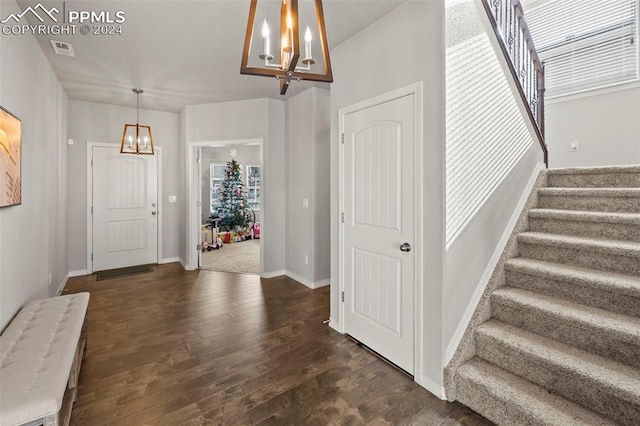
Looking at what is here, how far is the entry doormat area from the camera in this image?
4746 mm

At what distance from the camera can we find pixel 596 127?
3.91 m

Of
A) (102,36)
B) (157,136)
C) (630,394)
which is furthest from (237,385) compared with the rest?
(157,136)

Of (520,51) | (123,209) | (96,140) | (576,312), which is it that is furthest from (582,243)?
(96,140)

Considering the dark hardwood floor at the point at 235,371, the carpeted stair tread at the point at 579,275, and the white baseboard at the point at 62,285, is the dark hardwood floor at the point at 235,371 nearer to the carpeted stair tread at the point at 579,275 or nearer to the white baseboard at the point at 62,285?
the white baseboard at the point at 62,285

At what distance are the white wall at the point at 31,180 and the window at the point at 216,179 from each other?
4.29 meters

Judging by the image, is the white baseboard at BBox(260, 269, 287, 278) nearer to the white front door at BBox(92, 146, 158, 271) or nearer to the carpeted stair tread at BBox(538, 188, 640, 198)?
the white front door at BBox(92, 146, 158, 271)

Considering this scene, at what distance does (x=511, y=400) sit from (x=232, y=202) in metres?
7.11

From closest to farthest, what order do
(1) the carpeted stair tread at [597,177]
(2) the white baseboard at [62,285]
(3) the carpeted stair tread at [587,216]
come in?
1. (3) the carpeted stair tread at [587,216]
2. (1) the carpeted stair tread at [597,177]
3. (2) the white baseboard at [62,285]

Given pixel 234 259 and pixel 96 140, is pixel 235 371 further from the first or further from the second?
pixel 96 140

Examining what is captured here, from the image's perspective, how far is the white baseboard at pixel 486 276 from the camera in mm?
2094

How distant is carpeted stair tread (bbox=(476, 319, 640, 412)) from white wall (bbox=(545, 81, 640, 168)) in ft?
10.3

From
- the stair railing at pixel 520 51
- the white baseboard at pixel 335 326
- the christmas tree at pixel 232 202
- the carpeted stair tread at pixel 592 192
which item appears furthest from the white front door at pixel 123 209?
the carpeted stair tread at pixel 592 192

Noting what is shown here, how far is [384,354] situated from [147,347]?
78.9 inches

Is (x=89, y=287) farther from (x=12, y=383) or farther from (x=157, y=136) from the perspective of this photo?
(x=12, y=383)
